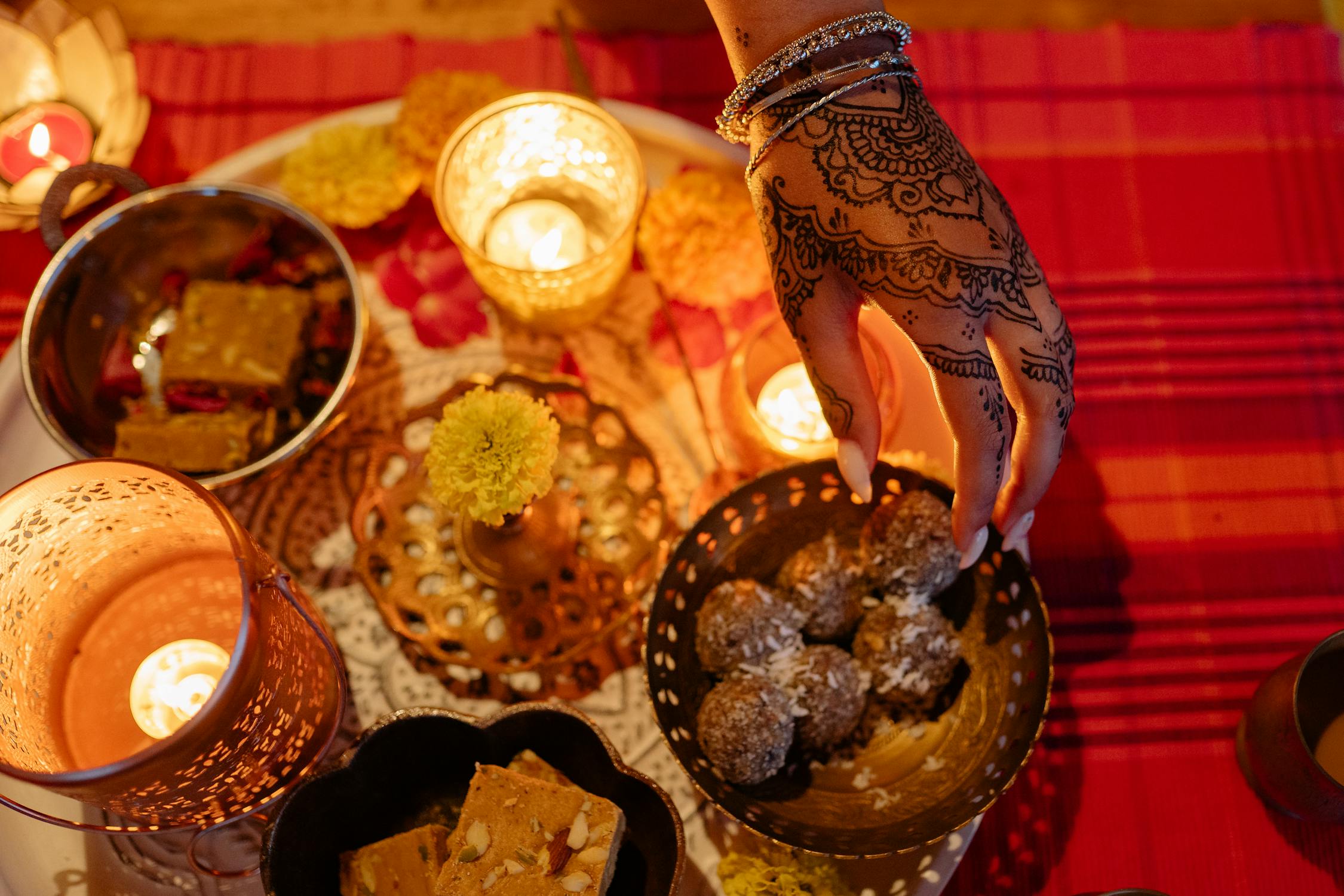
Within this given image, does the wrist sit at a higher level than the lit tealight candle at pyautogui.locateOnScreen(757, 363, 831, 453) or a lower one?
higher

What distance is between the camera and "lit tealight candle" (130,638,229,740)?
2.74 ft

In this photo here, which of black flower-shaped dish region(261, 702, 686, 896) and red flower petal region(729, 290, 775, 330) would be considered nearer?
black flower-shaped dish region(261, 702, 686, 896)

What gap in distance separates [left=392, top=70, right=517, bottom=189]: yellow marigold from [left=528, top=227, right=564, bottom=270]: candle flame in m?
0.14

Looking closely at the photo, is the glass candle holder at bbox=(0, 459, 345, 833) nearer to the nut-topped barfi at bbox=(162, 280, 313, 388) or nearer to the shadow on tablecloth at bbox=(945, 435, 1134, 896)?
the nut-topped barfi at bbox=(162, 280, 313, 388)

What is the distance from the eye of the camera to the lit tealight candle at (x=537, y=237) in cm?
98

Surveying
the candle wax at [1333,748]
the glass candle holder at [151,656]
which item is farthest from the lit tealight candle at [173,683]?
the candle wax at [1333,748]

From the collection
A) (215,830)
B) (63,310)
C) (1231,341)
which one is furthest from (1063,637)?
(63,310)

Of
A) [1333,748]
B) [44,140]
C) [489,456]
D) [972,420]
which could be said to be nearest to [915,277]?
[972,420]

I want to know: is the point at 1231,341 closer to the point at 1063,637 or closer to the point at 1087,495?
the point at 1087,495

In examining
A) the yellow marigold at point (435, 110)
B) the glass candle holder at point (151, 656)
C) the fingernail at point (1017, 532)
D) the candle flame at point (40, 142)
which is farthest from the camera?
the candle flame at point (40, 142)

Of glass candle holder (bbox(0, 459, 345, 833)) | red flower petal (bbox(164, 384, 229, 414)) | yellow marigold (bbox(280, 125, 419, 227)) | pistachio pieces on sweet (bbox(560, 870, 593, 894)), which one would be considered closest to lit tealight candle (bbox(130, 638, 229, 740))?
glass candle holder (bbox(0, 459, 345, 833))

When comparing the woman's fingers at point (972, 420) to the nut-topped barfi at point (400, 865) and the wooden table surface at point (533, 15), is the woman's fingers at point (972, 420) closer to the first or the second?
the nut-topped barfi at point (400, 865)

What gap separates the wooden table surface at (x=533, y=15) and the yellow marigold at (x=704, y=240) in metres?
0.40

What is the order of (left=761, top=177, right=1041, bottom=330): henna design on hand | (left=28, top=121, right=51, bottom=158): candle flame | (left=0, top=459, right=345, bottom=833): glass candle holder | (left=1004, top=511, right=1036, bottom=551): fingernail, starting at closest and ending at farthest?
(left=0, top=459, right=345, bottom=833): glass candle holder → (left=761, top=177, right=1041, bottom=330): henna design on hand → (left=1004, top=511, right=1036, bottom=551): fingernail → (left=28, top=121, right=51, bottom=158): candle flame
